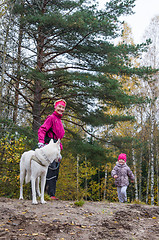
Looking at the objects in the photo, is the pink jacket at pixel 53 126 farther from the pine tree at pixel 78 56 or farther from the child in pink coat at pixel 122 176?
the pine tree at pixel 78 56

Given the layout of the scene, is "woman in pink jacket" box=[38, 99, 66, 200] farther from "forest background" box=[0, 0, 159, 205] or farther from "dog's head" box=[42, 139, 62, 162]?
"forest background" box=[0, 0, 159, 205]

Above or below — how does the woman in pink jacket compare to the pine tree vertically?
below

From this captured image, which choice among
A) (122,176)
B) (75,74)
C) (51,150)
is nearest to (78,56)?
(75,74)

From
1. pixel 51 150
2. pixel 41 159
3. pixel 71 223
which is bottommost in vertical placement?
pixel 71 223

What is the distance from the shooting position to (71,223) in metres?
3.69

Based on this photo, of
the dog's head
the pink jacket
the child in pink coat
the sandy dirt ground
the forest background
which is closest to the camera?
the sandy dirt ground

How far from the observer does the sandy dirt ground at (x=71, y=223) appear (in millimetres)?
3195

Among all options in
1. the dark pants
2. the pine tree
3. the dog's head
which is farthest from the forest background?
the dog's head

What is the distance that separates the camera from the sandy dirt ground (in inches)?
126

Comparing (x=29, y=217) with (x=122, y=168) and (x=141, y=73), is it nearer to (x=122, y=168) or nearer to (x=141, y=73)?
(x=122, y=168)

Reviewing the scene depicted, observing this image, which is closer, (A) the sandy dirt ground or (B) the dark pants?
(A) the sandy dirt ground

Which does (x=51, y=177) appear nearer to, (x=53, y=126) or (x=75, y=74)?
(x=53, y=126)

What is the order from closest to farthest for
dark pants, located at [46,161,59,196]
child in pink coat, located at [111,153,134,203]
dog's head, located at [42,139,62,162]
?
dog's head, located at [42,139,62,162]
dark pants, located at [46,161,59,196]
child in pink coat, located at [111,153,134,203]

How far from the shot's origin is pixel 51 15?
849cm
